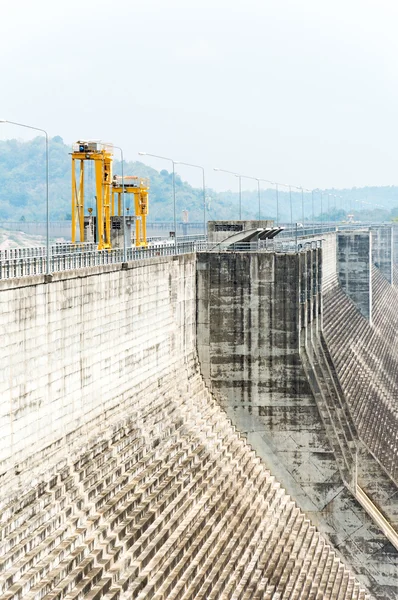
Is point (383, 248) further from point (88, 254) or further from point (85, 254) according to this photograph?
point (85, 254)

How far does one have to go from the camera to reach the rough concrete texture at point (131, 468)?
19.5 metres

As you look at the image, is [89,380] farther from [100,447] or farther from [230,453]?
[230,453]

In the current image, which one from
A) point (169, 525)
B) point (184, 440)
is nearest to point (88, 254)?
point (184, 440)

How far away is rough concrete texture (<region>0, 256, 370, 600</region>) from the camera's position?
64.0 ft

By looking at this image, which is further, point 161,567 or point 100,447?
point 100,447

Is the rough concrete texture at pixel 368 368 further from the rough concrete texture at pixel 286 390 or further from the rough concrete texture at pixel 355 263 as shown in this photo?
the rough concrete texture at pixel 286 390

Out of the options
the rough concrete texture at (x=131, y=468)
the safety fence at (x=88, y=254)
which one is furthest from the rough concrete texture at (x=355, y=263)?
the rough concrete texture at (x=131, y=468)

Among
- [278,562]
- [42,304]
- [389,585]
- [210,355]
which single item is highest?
[42,304]

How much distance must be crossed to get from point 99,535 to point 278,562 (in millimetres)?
7287

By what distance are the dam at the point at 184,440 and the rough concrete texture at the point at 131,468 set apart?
53 millimetres

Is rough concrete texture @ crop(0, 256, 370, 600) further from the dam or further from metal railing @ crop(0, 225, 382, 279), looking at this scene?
metal railing @ crop(0, 225, 382, 279)

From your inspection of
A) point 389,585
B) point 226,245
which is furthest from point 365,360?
point 389,585

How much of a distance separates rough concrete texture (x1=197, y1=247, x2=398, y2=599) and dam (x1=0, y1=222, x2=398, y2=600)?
1.7 inches

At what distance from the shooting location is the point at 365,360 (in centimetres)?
5206
